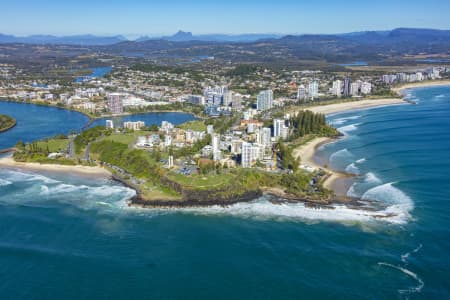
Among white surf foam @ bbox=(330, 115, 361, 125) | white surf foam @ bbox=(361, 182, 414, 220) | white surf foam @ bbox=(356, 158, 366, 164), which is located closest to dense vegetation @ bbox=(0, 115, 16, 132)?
white surf foam @ bbox=(330, 115, 361, 125)

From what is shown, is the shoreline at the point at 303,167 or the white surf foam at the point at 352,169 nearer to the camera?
the shoreline at the point at 303,167

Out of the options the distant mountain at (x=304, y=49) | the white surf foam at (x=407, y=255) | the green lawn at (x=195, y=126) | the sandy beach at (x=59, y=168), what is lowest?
the white surf foam at (x=407, y=255)

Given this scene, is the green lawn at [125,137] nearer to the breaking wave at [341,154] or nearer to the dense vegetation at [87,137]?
the dense vegetation at [87,137]

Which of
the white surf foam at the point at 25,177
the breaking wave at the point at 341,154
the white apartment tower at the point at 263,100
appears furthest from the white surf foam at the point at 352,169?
the white apartment tower at the point at 263,100

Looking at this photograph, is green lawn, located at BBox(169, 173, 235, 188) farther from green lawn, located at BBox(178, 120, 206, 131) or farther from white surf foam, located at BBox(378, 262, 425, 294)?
green lawn, located at BBox(178, 120, 206, 131)

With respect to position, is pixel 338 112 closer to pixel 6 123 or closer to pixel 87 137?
pixel 87 137

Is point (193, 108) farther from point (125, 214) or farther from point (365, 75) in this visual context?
point (365, 75)
